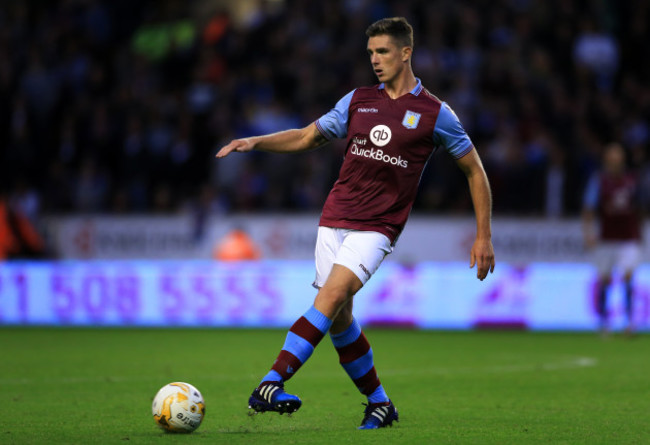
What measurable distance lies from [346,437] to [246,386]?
290 cm

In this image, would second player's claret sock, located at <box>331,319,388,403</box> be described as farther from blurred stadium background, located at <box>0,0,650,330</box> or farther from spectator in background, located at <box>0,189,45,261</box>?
spectator in background, located at <box>0,189,45,261</box>

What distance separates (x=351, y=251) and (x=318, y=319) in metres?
0.42

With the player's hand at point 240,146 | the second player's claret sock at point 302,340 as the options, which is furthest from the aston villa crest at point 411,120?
the second player's claret sock at point 302,340

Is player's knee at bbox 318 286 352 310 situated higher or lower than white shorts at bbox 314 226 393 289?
lower

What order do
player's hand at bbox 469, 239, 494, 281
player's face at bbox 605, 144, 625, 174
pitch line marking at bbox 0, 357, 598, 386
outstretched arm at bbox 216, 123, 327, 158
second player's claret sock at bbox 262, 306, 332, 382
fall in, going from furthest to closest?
player's face at bbox 605, 144, 625, 174 → pitch line marking at bbox 0, 357, 598, 386 → outstretched arm at bbox 216, 123, 327, 158 → player's hand at bbox 469, 239, 494, 281 → second player's claret sock at bbox 262, 306, 332, 382

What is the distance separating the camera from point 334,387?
8.84 metres

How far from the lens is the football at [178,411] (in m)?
6.08

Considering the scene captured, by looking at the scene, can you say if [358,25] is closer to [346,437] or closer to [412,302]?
[412,302]

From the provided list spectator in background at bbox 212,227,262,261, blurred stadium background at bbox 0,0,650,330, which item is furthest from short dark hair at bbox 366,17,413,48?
spectator in background at bbox 212,227,262,261

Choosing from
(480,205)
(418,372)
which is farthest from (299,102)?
(480,205)

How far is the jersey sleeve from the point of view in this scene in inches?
254

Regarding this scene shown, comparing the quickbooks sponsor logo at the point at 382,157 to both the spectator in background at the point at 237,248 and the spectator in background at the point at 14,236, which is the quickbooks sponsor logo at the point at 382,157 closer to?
the spectator in background at the point at 237,248

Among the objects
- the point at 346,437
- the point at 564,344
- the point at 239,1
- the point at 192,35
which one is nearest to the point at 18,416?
the point at 346,437

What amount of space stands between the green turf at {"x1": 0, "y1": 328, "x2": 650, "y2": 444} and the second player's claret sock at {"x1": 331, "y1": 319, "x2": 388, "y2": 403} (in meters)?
0.28
